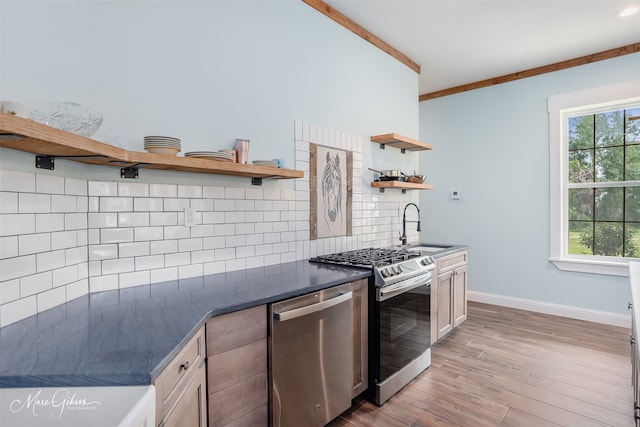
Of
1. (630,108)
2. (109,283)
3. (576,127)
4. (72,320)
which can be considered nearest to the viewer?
(72,320)

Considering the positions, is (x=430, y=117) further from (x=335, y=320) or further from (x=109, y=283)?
(x=109, y=283)

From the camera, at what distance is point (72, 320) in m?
1.31

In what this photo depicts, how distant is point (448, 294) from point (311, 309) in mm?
1928

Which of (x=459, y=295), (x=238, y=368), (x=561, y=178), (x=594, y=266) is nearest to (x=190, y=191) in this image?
(x=238, y=368)

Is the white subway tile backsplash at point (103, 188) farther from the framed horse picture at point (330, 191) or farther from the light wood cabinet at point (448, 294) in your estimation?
the light wood cabinet at point (448, 294)

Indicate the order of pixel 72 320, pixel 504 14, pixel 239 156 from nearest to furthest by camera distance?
1. pixel 72 320
2. pixel 239 156
3. pixel 504 14

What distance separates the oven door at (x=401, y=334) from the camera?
224cm

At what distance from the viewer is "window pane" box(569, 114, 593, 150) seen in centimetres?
395

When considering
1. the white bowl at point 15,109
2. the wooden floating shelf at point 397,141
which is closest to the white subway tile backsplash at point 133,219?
the white bowl at point 15,109

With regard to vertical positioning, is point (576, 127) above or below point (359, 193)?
above

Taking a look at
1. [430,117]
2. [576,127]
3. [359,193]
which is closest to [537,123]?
[576,127]

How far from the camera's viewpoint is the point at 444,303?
3.17 metres

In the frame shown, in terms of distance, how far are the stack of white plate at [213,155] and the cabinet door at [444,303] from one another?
2062mm

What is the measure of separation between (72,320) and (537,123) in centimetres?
483
